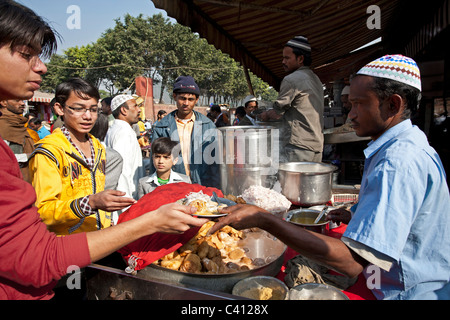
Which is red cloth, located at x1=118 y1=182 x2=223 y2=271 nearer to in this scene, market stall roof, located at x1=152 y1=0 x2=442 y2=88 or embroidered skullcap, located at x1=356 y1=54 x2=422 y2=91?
embroidered skullcap, located at x1=356 y1=54 x2=422 y2=91

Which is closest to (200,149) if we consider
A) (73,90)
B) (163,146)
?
(163,146)

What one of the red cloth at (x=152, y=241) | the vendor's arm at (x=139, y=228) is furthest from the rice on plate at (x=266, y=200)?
the vendor's arm at (x=139, y=228)

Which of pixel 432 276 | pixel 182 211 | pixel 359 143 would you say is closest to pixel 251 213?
pixel 182 211

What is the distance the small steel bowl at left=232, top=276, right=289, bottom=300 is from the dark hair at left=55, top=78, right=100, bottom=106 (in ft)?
6.25

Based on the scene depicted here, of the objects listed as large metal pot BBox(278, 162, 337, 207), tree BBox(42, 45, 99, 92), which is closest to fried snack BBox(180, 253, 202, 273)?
large metal pot BBox(278, 162, 337, 207)

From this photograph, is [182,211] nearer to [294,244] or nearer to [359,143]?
[294,244]

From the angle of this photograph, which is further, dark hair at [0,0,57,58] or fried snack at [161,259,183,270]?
fried snack at [161,259,183,270]

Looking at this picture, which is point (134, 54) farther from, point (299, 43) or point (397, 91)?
point (397, 91)

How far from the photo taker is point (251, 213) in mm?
1369

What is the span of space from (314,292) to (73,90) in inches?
89.9

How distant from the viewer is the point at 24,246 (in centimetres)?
97

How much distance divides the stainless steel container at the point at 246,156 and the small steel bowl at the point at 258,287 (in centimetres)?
131

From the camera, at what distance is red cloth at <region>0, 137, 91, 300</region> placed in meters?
0.94

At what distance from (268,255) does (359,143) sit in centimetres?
462
